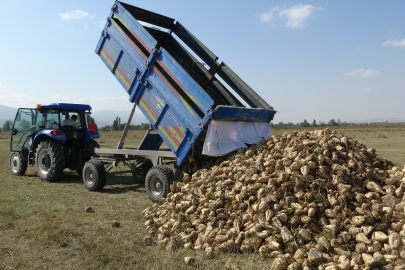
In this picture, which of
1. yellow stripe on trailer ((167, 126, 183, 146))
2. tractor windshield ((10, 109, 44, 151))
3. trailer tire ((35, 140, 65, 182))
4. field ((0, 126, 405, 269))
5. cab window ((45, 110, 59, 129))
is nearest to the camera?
field ((0, 126, 405, 269))

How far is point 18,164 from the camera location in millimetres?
10047

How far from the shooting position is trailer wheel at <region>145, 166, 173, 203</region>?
620cm

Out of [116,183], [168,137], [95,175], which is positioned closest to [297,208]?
[168,137]

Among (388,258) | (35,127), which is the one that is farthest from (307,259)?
(35,127)

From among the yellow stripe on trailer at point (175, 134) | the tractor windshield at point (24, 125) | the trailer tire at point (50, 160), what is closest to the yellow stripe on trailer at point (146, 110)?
the yellow stripe on trailer at point (175, 134)

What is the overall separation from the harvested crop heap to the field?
30 cm

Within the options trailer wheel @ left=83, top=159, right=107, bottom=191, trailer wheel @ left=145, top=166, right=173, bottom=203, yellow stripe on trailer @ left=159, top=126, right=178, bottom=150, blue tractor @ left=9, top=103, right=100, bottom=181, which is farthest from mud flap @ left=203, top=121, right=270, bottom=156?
blue tractor @ left=9, top=103, right=100, bottom=181

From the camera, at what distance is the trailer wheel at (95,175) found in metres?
7.61

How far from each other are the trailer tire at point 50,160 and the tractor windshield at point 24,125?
820mm

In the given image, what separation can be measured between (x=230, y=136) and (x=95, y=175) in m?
3.42

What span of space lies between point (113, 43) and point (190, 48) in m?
1.79

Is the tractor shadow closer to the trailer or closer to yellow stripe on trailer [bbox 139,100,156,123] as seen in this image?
the trailer

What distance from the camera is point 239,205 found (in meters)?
4.76

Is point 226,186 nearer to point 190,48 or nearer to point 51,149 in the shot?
point 190,48
